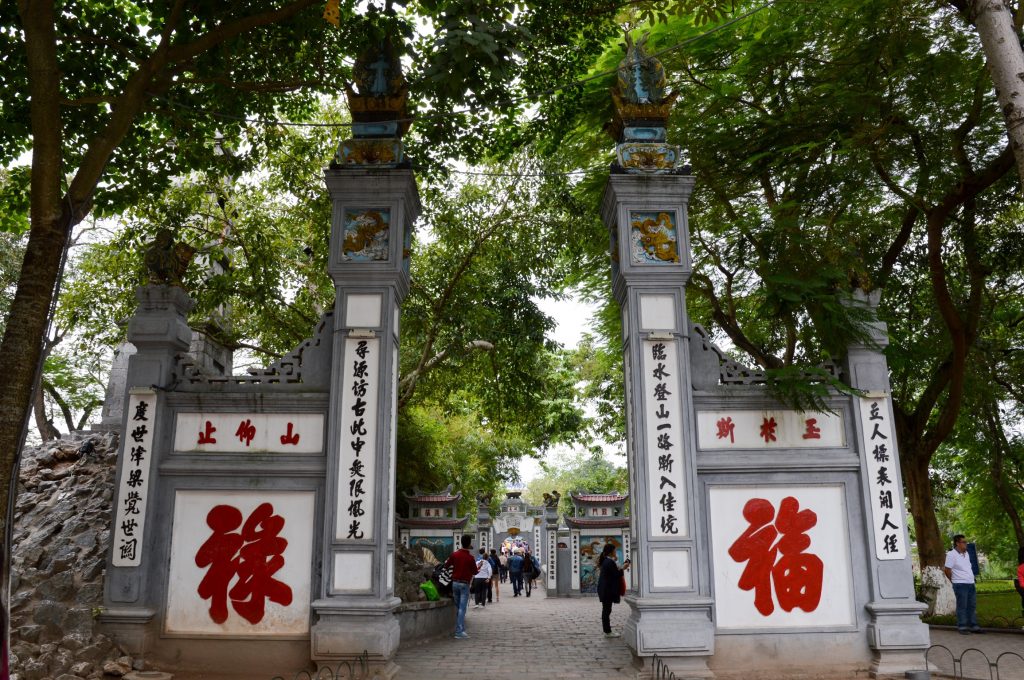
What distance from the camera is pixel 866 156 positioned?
898 cm

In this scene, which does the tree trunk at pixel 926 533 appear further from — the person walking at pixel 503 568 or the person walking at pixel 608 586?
the person walking at pixel 503 568

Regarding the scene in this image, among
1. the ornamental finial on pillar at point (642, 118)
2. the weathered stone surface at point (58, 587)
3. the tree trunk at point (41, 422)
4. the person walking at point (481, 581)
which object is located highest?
the ornamental finial on pillar at point (642, 118)

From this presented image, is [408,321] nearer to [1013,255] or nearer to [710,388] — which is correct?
[710,388]

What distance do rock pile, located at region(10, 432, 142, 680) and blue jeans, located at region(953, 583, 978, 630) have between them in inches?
353

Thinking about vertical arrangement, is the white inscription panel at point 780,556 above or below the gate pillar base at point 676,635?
above

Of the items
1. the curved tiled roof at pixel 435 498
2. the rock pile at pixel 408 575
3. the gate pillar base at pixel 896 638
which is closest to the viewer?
the gate pillar base at pixel 896 638

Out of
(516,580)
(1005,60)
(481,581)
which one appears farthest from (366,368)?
(516,580)

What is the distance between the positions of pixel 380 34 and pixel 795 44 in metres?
5.19

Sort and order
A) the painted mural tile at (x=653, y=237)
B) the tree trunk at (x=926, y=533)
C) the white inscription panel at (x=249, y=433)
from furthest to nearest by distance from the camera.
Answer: the tree trunk at (x=926, y=533) < the painted mural tile at (x=653, y=237) < the white inscription panel at (x=249, y=433)

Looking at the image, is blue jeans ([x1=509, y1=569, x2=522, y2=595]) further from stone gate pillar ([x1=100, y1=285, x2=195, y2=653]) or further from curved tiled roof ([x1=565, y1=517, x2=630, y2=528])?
stone gate pillar ([x1=100, y1=285, x2=195, y2=653])

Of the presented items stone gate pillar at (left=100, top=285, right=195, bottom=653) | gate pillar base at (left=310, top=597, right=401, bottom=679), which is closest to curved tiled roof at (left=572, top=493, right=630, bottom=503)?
gate pillar base at (left=310, top=597, right=401, bottom=679)

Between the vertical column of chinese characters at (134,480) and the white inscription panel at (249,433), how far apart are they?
0.86 feet

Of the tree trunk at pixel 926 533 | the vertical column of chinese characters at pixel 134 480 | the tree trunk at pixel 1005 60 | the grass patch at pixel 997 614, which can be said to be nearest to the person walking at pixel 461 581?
the vertical column of chinese characters at pixel 134 480

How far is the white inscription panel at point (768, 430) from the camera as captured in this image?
22.2ft
